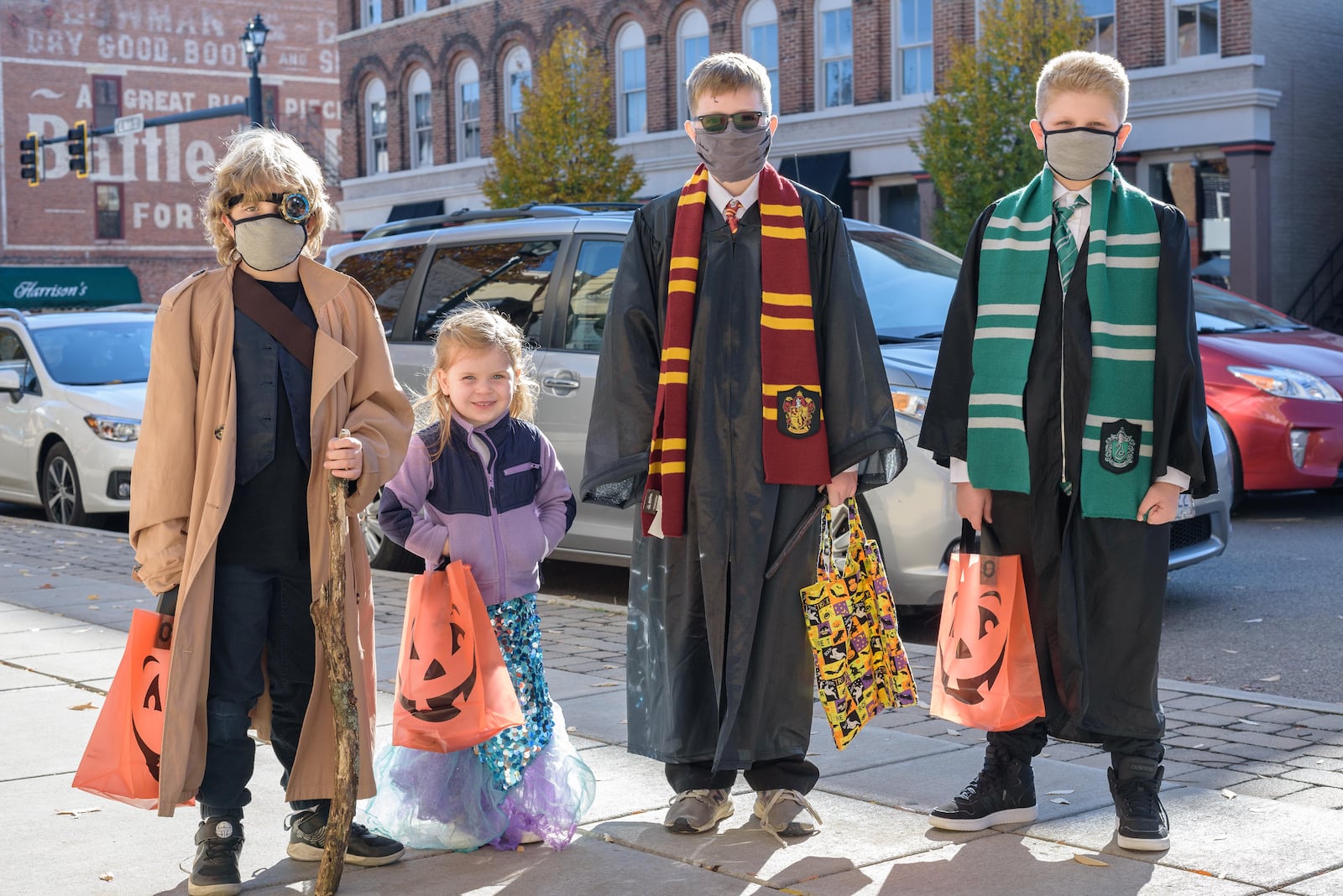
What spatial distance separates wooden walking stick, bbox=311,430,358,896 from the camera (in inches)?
144

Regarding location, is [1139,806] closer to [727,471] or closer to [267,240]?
[727,471]

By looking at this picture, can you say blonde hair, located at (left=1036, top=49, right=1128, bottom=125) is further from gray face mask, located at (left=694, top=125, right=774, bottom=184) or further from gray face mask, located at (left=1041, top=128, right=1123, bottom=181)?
gray face mask, located at (left=694, top=125, right=774, bottom=184)

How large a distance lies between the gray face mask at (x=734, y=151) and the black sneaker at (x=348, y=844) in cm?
188

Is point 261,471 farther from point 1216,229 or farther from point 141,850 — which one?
point 1216,229

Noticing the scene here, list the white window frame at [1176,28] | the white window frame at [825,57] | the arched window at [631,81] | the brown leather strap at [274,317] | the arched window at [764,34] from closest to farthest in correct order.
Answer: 1. the brown leather strap at [274,317]
2. the white window frame at [1176,28]
3. the white window frame at [825,57]
4. the arched window at [764,34]
5. the arched window at [631,81]

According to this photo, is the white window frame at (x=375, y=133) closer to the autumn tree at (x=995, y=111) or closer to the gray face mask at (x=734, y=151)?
the autumn tree at (x=995, y=111)

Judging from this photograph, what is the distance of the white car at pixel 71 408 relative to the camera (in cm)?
1185

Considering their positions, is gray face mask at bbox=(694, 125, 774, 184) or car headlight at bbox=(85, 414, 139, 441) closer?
gray face mask at bbox=(694, 125, 774, 184)

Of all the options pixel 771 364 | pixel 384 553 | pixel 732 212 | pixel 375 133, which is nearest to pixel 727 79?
pixel 732 212

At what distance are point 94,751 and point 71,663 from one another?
305 cm

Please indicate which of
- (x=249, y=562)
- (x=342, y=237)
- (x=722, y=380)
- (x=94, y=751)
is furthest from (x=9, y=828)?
(x=342, y=237)

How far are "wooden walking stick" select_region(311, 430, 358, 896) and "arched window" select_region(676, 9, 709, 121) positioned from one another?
88.4ft

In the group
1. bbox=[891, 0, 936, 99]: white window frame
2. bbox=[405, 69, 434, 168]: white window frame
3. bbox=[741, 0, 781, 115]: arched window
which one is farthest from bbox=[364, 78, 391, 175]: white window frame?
bbox=[891, 0, 936, 99]: white window frame

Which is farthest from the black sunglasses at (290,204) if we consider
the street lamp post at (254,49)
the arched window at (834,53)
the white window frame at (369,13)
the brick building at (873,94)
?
the white window frame at (369,13)
